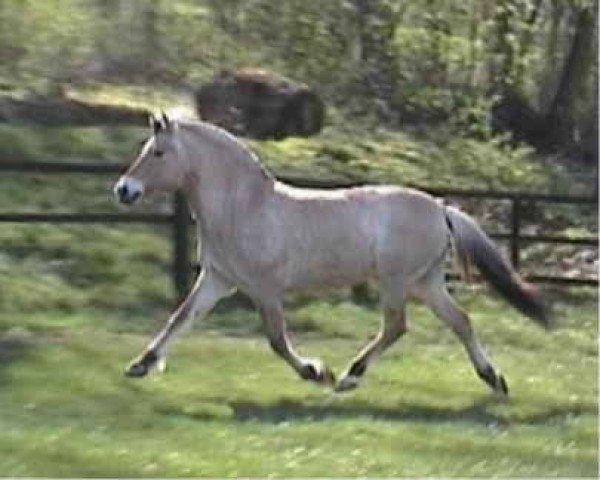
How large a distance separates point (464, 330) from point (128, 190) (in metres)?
1.88

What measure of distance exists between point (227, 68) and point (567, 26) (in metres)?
4.12

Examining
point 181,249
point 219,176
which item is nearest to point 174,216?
point 181,249

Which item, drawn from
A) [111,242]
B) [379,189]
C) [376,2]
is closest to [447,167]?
[376,2]

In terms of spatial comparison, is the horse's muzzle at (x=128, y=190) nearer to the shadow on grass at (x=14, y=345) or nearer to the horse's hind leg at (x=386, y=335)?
the shadow on grass at (x=14, y=345)

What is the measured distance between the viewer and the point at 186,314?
8.66 meters

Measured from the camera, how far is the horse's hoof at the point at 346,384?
8828 mm

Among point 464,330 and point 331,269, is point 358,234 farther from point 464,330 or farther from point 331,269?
point 464,330

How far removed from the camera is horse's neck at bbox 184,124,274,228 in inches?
341

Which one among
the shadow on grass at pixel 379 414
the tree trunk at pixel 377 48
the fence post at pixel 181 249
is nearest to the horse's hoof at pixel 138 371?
the shadow on grass at pixel 379 414

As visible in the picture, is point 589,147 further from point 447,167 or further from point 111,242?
point 111,242

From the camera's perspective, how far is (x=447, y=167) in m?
19.0

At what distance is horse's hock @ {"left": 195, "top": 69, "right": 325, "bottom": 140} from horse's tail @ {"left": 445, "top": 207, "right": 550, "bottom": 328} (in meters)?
8.37

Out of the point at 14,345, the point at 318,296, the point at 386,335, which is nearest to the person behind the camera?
the point at 386,335

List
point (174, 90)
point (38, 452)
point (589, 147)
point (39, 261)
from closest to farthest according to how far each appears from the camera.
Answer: point (38, 452), point (39, 261), point (174, 90), point (589, 147)
